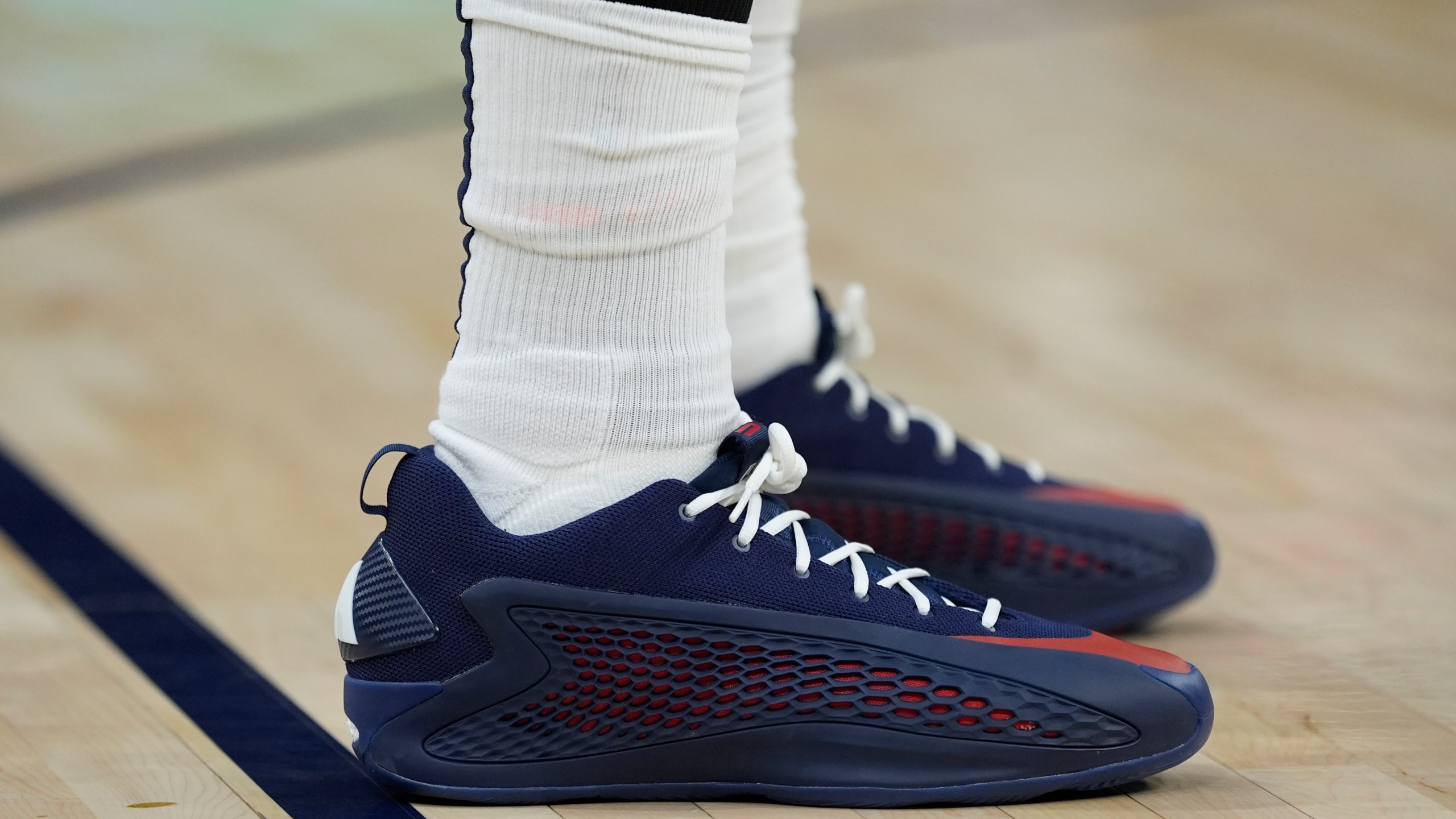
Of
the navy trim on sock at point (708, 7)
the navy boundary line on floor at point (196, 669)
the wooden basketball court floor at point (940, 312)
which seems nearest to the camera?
the navy trim on sock at point (708, 7)

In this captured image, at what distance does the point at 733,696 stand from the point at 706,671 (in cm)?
2

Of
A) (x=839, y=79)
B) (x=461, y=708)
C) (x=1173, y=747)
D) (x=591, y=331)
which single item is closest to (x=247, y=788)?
(x=461, y=708)

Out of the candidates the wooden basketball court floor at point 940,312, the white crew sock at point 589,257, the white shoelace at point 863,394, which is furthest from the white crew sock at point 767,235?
the wooden basketball court floor at point 940,312

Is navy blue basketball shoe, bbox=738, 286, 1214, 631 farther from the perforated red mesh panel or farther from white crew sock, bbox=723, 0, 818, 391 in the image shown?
the perforated red mesh panel

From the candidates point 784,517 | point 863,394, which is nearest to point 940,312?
point 863,394

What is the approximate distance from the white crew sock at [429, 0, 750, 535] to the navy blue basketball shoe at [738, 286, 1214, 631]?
0.73 feet

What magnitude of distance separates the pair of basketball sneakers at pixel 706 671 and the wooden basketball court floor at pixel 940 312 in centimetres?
2

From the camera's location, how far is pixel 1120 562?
3.14 feet

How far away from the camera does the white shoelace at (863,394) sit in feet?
3.13

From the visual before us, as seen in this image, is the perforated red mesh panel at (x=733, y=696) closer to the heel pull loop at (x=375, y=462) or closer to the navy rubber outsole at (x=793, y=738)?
the navy rubber outsole at (x=793, y=738)

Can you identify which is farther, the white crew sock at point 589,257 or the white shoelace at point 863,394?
the white shoelace at point 863,394

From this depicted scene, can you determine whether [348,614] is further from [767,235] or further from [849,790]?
[767,235]

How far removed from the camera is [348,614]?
72 cm

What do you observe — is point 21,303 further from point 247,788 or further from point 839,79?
point 839,79
